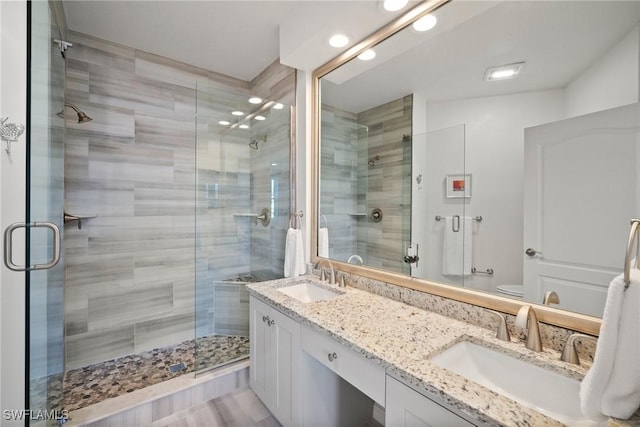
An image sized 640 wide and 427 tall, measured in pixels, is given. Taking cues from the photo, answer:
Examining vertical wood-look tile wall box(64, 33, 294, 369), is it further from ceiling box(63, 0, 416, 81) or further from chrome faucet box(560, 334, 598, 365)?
chrome faucet box(560, 334, 598, 365)

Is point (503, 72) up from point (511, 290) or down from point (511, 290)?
up

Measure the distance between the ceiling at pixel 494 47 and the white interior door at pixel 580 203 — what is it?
0.22m

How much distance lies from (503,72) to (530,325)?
3.41 ft

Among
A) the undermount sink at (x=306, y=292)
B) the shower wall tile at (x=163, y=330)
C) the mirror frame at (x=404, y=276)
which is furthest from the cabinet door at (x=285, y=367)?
the shower wall tile at (x=163, y=330)

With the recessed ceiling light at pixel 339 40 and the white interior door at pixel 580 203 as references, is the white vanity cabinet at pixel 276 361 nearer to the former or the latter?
the white interior door at pixel 580 203

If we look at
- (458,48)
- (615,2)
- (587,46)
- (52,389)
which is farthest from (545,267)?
(52,389)

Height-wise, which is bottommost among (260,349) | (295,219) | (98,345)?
(98,345)

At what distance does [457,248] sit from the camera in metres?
1.35

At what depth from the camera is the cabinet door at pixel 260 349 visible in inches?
66.8

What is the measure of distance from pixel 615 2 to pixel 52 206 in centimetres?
262

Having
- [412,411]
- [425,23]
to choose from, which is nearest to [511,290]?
[412,411]

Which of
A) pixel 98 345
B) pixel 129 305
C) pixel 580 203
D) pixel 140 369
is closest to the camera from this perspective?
pixel 580 203

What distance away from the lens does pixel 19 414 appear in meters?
1.08

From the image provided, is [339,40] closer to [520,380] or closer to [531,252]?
[531,252]
